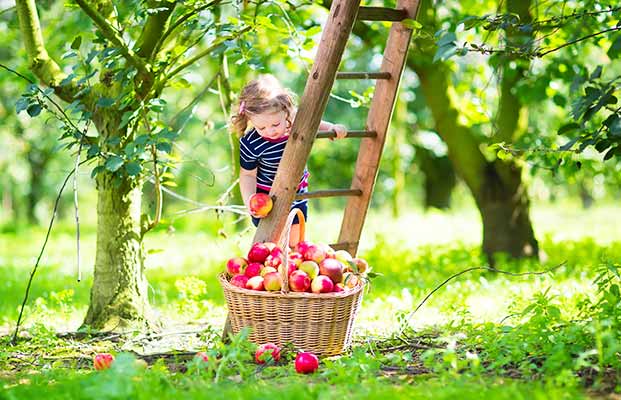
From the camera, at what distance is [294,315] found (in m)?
3.56

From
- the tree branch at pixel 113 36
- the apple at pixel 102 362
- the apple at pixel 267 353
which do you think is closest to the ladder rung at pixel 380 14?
the tree branch at pixel 113 36

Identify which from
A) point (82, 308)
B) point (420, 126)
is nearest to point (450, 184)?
point (420, 126)

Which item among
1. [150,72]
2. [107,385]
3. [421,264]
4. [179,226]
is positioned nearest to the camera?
[107,385]

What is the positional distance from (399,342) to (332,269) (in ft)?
2.16

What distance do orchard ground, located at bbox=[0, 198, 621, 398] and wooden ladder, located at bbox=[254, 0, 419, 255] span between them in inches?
26.5

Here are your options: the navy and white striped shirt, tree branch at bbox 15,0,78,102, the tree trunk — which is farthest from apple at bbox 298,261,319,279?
tree branch at bbox 15,0,78,102

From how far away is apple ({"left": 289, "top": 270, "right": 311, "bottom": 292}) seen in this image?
3.51m

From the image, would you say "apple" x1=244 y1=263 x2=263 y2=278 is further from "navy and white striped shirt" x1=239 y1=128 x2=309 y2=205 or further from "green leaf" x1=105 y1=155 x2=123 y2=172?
"green leaf" x1=105 y1=155 x2=123 y2=172

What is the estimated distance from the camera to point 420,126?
54.6 ft

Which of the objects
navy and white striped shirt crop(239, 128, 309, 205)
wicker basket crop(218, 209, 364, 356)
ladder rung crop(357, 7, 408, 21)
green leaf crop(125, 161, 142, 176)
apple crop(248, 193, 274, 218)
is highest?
ladder rung crop(357, 7, 408, 21)

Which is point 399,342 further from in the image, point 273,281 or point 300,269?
point 273,281

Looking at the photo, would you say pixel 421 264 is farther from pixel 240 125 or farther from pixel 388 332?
pixel 240 125

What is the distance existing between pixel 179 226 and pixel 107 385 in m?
10.6

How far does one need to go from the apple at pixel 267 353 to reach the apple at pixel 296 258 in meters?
0.43
